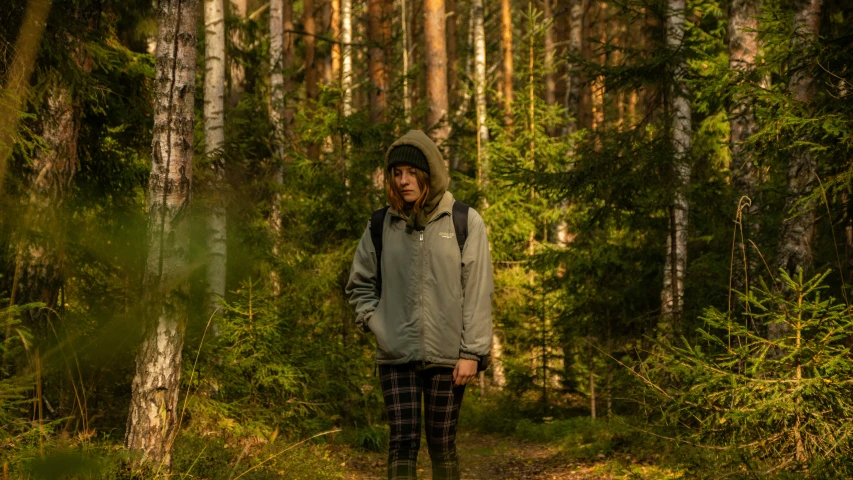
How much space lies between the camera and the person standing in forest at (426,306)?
4250 mm

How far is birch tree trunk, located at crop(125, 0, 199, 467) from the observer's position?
5277 mm

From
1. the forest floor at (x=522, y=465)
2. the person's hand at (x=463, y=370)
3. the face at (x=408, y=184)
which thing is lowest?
the forest floor at (x=522, y=465)

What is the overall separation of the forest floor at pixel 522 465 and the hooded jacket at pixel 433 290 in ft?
A: 11.1

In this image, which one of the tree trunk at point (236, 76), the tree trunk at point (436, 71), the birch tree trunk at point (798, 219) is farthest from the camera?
the tree trunk at point (436, 71)

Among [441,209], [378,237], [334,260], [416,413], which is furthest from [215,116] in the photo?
[416,413]

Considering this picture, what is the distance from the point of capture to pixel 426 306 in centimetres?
424

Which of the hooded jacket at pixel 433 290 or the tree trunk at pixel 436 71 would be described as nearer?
the hooded jacket at pixel 433 290

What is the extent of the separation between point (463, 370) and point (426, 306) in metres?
0.40

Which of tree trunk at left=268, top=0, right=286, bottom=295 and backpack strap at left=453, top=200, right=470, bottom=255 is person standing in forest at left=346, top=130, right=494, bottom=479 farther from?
tree trunk at left=268, top=0, right=286, bottom=295

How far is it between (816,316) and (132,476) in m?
4.10

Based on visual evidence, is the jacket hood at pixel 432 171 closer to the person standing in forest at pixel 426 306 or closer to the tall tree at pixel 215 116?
the person standing in forest at pixel 426 306

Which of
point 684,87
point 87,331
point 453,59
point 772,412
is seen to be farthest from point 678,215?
point 453,59

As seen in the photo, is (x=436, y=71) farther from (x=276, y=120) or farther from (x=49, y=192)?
(x=49, y=192)

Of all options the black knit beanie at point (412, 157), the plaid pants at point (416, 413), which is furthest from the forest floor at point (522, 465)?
the black knit beanie at point (412, 157)
